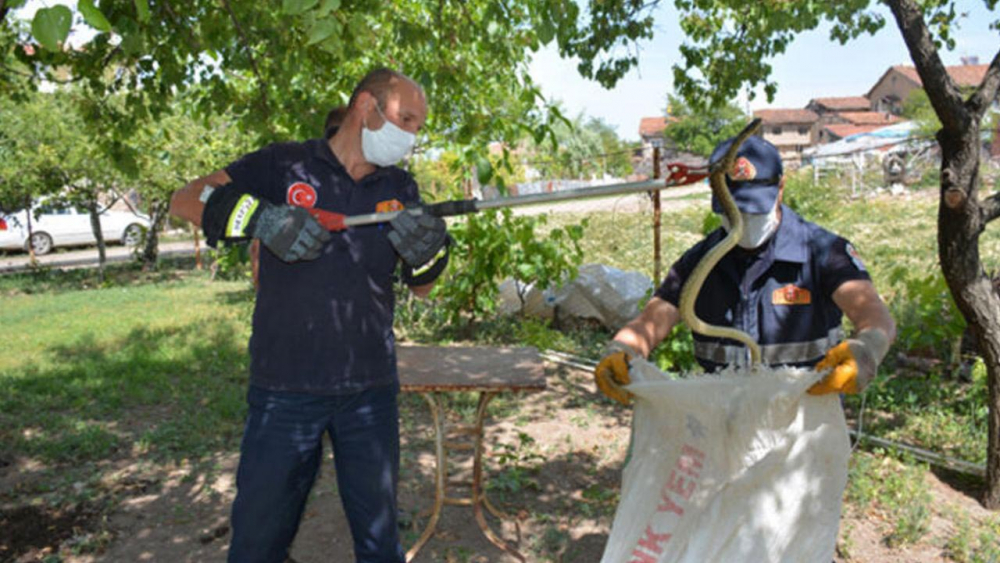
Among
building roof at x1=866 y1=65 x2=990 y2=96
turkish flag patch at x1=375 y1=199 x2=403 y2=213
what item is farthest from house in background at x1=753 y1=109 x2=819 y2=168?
turkish flag patch at x1=375 y1=199 x2=403 y2=213

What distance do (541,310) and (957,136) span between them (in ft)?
15.9

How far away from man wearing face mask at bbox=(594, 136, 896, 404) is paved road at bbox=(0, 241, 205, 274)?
53.8 feet

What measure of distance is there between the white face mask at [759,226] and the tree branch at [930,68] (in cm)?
175

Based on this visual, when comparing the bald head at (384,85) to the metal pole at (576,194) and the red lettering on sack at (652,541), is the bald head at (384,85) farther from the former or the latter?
the red lettering on sack at (652,541)

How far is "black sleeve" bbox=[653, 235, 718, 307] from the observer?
2356 millimetres

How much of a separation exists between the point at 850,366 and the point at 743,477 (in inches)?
15.4

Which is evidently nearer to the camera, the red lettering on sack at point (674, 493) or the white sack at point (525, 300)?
the red lettering on sack at point (674, 493)

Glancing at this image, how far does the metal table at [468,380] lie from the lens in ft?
10.1

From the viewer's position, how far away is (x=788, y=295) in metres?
2.18

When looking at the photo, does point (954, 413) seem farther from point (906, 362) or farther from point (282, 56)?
point (282, 56)

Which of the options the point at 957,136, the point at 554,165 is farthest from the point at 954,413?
the point at 554,165

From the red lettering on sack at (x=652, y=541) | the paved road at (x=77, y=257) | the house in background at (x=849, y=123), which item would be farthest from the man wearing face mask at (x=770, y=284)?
the house in background at (x=849, y=123)

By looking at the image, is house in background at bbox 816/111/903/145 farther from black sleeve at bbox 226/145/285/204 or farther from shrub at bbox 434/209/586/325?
black sleeve at bbox 226/145/285/204

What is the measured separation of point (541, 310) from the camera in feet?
25.9
